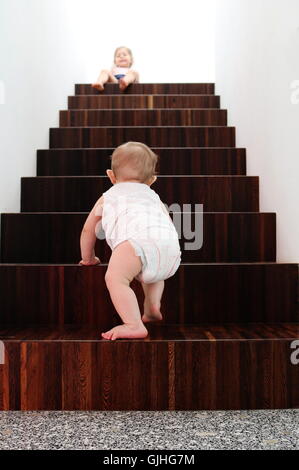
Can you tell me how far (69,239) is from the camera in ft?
6.13

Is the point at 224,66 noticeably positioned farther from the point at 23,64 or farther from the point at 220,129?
the point at 23,64

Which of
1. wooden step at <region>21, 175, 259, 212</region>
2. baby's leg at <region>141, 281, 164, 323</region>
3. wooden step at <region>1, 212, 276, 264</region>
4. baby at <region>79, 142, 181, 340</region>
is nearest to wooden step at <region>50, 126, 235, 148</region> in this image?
wooden step at <region>21, 175, 259, 212</region>

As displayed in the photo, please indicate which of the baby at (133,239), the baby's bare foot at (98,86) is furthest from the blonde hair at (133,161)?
the baby's bare foot at (98,86)

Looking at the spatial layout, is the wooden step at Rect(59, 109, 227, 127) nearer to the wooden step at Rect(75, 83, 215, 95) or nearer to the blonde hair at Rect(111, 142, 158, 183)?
the wooden step at Rect(75, 83, 215, 95)

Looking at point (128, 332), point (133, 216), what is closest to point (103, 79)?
point (133, 216)

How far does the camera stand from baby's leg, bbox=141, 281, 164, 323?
1511mm

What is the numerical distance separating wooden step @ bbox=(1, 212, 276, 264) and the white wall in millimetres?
166

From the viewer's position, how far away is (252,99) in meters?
2.33

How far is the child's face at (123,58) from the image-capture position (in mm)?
4312

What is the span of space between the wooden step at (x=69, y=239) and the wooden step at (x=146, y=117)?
1172 mm

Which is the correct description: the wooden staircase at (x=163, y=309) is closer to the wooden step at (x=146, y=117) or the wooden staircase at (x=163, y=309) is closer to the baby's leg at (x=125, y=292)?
the baby's leg at (x=125, y=292)

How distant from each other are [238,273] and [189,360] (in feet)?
1.40

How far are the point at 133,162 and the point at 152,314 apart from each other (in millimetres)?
435
